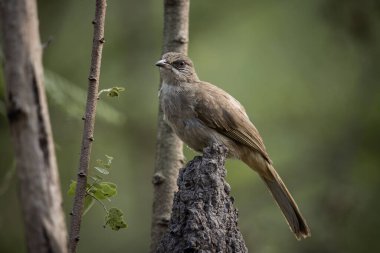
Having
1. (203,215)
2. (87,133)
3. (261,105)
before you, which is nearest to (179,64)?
(203,215)

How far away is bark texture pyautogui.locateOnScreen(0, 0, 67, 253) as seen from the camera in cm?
277

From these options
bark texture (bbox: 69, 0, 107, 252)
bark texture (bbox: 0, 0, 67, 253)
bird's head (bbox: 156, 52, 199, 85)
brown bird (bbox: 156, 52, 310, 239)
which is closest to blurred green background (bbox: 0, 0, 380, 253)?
bird's head (bbox: 156, 52, 199, 85)

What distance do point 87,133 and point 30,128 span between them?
3.22ft

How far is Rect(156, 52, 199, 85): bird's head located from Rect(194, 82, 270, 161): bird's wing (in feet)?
0.75

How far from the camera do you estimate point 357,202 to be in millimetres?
7992

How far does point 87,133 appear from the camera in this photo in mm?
3775

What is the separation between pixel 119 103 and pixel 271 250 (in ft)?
11.9

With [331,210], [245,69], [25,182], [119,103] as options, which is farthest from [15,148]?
[245,69]

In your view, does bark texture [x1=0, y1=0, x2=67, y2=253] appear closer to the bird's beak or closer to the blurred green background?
the bird's beak

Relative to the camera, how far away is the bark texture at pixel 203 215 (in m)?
3.97

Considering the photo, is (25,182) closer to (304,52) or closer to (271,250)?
(271,250)

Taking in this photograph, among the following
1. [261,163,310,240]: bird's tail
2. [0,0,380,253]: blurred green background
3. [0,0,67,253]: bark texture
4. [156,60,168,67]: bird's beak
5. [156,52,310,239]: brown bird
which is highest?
[0,0,380,253]: blurred green background

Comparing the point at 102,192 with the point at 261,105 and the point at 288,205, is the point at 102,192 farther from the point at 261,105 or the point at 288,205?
the point at 261,105

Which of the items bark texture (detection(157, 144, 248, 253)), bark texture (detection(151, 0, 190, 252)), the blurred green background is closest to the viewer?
bark texture (detection(157, 144, 248, 253))
